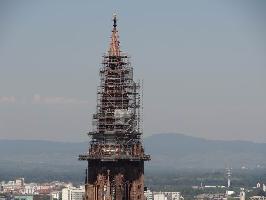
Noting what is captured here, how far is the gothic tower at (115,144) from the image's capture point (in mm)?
53719

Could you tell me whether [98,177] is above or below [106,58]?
below

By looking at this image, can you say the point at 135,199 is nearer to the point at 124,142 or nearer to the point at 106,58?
the point at 124,142

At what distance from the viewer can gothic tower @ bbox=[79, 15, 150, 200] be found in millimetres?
53719

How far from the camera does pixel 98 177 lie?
53.9m

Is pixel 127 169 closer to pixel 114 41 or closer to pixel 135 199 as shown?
pixel 135 199

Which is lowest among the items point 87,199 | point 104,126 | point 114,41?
point 87,199

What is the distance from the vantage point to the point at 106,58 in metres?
54.5

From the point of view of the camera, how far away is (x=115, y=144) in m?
53.8

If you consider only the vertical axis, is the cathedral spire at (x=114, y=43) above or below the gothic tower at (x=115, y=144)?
above

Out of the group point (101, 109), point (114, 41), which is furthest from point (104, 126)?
point (114, 41)

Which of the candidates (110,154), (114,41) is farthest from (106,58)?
(110,154)

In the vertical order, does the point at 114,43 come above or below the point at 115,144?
above

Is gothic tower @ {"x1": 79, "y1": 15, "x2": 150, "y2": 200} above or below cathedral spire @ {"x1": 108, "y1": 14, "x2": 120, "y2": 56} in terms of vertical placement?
below

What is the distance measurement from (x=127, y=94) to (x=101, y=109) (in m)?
1.50
